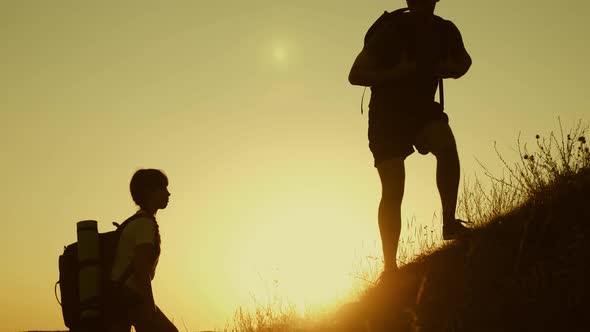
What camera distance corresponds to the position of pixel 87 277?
449 cm

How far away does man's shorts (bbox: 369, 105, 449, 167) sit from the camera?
5.45 meters

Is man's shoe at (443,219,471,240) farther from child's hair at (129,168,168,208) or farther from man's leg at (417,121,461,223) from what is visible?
child's hair at (129,168,168,208)

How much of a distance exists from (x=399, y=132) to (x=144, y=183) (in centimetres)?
195

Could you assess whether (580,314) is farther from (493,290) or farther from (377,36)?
(377,36)

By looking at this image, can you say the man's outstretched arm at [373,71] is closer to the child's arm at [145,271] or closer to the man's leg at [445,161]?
the man's leg at [445,161]

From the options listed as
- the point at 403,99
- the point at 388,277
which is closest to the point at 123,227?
the point at 388,277

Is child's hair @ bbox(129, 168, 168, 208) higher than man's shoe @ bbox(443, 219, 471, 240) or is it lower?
higher

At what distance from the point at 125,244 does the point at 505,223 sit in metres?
2.62

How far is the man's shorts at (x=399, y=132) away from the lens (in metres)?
5.45

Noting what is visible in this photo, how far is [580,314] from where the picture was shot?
3490 millimetres

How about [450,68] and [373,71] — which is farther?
[450,68]

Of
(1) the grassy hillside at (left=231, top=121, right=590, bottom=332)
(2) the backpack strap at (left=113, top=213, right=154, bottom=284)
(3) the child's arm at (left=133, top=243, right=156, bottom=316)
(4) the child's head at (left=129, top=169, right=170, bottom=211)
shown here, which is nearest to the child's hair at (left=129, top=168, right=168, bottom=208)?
(4) the child's head at (left=129, top=169, right=170, bottom=211)

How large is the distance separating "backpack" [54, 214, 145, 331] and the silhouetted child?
4 centimetres

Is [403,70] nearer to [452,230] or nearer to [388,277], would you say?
[452,230]
